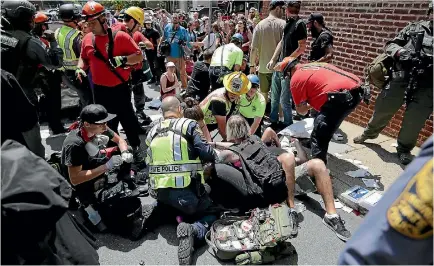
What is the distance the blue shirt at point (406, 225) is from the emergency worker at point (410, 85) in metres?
3.25

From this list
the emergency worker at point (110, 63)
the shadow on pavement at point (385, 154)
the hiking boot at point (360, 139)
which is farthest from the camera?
the hiking boot at point (360, 139)

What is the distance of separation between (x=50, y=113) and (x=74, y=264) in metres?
4.12

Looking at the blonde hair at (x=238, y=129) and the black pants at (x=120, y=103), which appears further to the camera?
the black pants at (x=120, y=103)

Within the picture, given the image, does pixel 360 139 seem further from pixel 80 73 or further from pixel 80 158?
pixel 80 73

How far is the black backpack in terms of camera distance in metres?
2.96

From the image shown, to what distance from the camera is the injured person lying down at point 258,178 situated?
2986 millimetres

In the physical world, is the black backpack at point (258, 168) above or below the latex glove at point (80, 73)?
below

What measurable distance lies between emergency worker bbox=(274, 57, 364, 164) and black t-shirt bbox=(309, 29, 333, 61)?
4.48ft

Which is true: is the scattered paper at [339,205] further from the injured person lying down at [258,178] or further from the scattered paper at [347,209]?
the injured person lying down at [258,178]

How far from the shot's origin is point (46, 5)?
30562 millimetres

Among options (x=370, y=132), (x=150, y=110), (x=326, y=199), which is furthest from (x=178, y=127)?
(x=150, y=110)

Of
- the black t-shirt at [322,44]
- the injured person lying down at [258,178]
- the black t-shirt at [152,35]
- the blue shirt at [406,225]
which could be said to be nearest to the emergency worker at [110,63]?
the injured person lying down at [258,178]

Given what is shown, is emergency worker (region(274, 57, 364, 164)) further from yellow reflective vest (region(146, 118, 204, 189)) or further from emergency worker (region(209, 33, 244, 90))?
yellow reflective vest (region(146, 118, 204, 189))

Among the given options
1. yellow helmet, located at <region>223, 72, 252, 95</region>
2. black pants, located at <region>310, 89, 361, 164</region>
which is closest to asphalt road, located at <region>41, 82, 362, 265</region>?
black pants, located at <region>310, 89, 361, 164</region>
